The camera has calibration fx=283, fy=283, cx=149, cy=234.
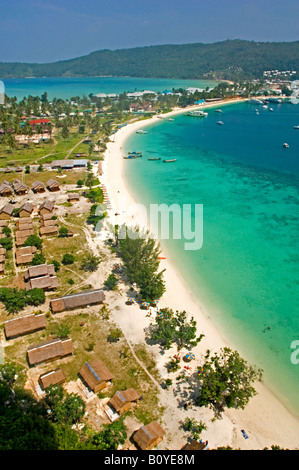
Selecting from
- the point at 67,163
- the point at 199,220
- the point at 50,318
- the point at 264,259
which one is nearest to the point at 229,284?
the point at 264,259

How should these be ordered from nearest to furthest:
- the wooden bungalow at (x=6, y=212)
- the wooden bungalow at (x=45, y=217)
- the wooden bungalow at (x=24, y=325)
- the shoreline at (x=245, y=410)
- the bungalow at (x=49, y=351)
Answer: the shoreline at (x=245, y=410), the bungalow at (x=49, y=351), the wooden bungalow at (x=24, y=325), the wooden bungalow at (x=45, y=217), the wooden bungalow at (x=6, y=212)

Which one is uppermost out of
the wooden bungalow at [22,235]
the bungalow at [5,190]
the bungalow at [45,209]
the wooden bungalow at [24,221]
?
the bungalow at [5,190]

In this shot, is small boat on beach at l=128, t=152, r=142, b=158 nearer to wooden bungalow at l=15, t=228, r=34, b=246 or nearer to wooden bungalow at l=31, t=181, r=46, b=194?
wooden bungalow at l=31, t=181, r=46, b=194

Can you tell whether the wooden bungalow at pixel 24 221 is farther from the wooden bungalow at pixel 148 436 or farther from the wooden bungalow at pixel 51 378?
the wooden bungalow at pixel 148 436

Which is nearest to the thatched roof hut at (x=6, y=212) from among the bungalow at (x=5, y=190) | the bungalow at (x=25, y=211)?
the bungalow at (x=25, y=211)

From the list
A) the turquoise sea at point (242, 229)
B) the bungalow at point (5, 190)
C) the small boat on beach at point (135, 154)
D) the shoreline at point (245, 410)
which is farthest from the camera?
the small boat on beach at point (135, 154)

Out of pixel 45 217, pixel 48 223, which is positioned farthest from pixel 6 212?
pixel 48 223
